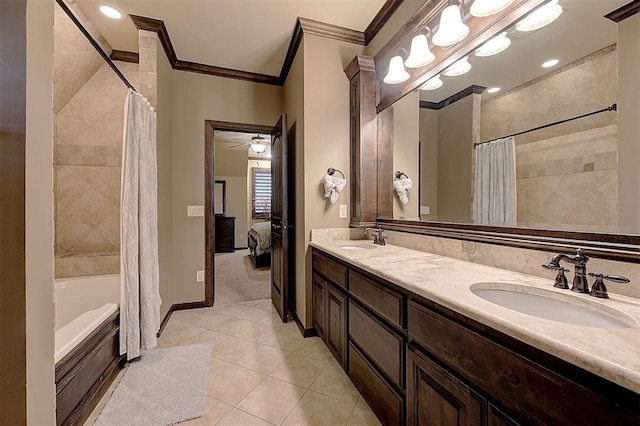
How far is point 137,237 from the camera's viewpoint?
1954 millimetres

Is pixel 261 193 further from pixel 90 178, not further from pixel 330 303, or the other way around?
pixel 330 303

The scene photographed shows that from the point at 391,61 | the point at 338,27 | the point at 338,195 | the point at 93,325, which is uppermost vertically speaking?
the point at 338,27

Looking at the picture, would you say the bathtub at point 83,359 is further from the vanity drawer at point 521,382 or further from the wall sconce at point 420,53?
the wall sconce at point 420,53

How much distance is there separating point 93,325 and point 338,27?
2.91m

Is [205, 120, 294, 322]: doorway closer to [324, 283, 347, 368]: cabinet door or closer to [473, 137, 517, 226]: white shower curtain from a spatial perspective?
[324, 283, 347, 368]: cabinet door

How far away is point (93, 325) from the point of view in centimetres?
A: 159

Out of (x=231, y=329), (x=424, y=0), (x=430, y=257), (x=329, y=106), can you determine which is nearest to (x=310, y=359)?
(x=231, y=329)

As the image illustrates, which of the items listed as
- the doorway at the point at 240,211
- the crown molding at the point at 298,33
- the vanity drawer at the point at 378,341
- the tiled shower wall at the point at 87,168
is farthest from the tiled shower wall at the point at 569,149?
the tiled shower wall at the point at 87,168

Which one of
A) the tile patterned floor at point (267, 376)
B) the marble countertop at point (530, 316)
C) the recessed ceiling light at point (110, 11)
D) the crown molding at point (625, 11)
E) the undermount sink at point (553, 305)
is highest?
the recessed ceiling light at point (110, 11)

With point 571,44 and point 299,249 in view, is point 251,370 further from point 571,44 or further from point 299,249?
point 571,44

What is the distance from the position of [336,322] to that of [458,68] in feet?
5.93

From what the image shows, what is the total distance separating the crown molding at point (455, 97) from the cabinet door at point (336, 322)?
142cm

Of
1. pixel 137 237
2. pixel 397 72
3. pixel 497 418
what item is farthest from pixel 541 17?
pixel 137 237

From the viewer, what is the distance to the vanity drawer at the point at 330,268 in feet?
5.76
